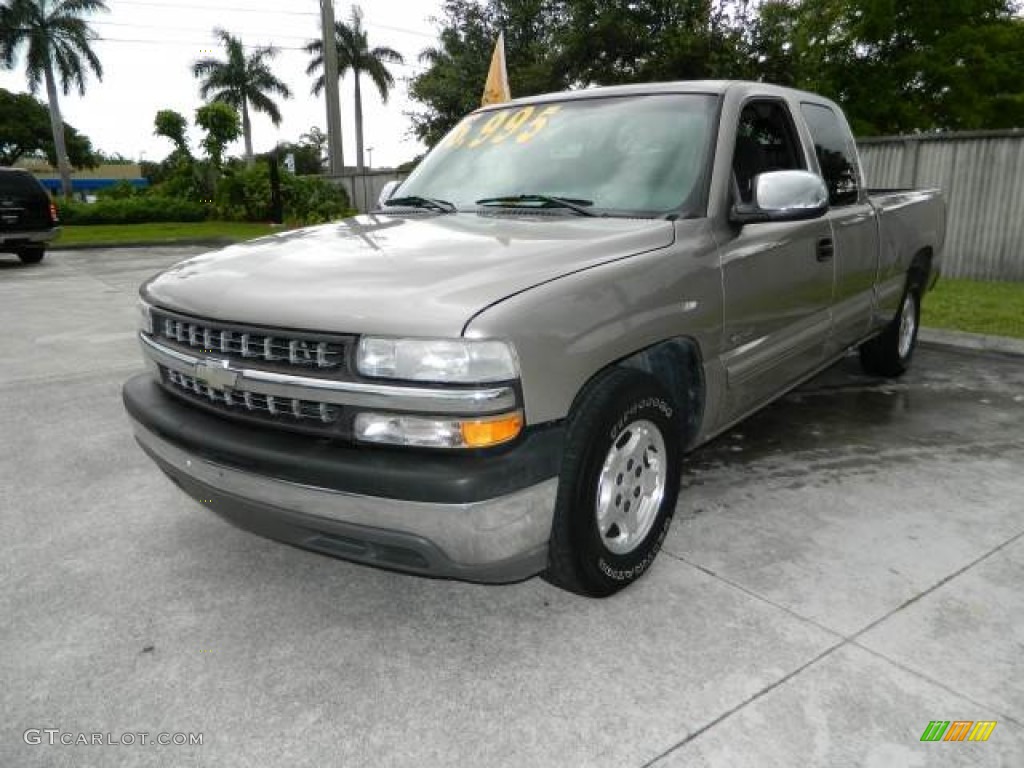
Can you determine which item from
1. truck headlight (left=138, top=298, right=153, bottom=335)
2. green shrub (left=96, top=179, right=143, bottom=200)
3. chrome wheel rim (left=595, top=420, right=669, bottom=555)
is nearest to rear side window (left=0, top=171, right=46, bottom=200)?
truck headlight (left=138, top=298, right=153, bottom=335)

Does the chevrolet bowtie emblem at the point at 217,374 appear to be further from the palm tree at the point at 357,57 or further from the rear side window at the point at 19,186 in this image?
the palm tree at the point at 357,57

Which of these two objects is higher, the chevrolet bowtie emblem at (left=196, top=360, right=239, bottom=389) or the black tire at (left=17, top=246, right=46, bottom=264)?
the chevrolet bowtie emblem at (left=196, top=360, right=239, bottom=389)

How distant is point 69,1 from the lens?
39.6 m

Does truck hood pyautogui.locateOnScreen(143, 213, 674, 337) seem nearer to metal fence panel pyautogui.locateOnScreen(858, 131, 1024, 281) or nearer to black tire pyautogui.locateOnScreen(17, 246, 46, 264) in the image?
metal fence panel pyautogui.locateOnScreen(858, 131, 1024, 281)

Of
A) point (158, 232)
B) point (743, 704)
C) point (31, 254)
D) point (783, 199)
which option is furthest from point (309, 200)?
point (743, 704)

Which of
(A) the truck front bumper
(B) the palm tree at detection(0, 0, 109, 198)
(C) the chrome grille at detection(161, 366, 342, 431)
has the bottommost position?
(A) the truck front bumper

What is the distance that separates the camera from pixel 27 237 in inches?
580

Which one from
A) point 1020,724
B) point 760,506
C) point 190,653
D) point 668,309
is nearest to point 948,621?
point 1020,724

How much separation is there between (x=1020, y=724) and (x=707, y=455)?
219 cm

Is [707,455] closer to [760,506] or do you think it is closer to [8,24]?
[760,506]

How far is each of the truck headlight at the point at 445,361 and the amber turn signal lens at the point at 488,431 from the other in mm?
111

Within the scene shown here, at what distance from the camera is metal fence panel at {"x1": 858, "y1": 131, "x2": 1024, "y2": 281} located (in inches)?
401

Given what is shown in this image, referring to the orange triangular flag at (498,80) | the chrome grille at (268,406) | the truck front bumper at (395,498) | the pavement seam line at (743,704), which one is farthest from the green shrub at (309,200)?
the pavement seam line at (743,704)

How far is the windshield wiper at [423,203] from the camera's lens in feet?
11.5
